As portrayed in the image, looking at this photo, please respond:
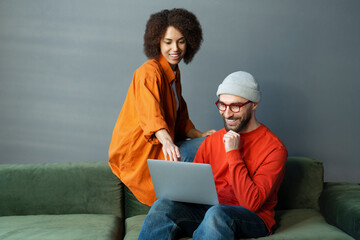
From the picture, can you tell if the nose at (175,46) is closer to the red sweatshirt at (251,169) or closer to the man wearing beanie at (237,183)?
the man wearing beanie at (237,183)

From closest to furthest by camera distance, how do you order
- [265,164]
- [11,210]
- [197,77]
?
[265,164] → [11,210] → [197,77]

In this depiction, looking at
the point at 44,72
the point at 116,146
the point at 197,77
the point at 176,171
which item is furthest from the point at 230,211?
the point at 44,72

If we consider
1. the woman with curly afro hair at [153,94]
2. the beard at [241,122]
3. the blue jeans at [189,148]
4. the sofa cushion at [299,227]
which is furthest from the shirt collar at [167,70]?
the sofa cushion at [299,227]

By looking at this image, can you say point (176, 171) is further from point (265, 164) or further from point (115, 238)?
point (115, 238)

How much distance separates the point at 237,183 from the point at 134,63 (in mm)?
1760

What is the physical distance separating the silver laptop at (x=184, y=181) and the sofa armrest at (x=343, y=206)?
2.42 feet

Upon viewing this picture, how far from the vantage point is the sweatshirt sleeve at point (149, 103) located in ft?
6.89

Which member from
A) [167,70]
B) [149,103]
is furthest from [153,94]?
[167,70]

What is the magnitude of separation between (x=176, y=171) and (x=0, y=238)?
994 mm

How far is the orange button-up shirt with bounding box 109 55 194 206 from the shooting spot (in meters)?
2.20

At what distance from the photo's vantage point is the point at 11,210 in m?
2.58

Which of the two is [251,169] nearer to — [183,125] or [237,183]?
[237,183]

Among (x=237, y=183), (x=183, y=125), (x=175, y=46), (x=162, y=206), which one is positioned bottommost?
(x=162, y=206)

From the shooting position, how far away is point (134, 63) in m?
3.38
